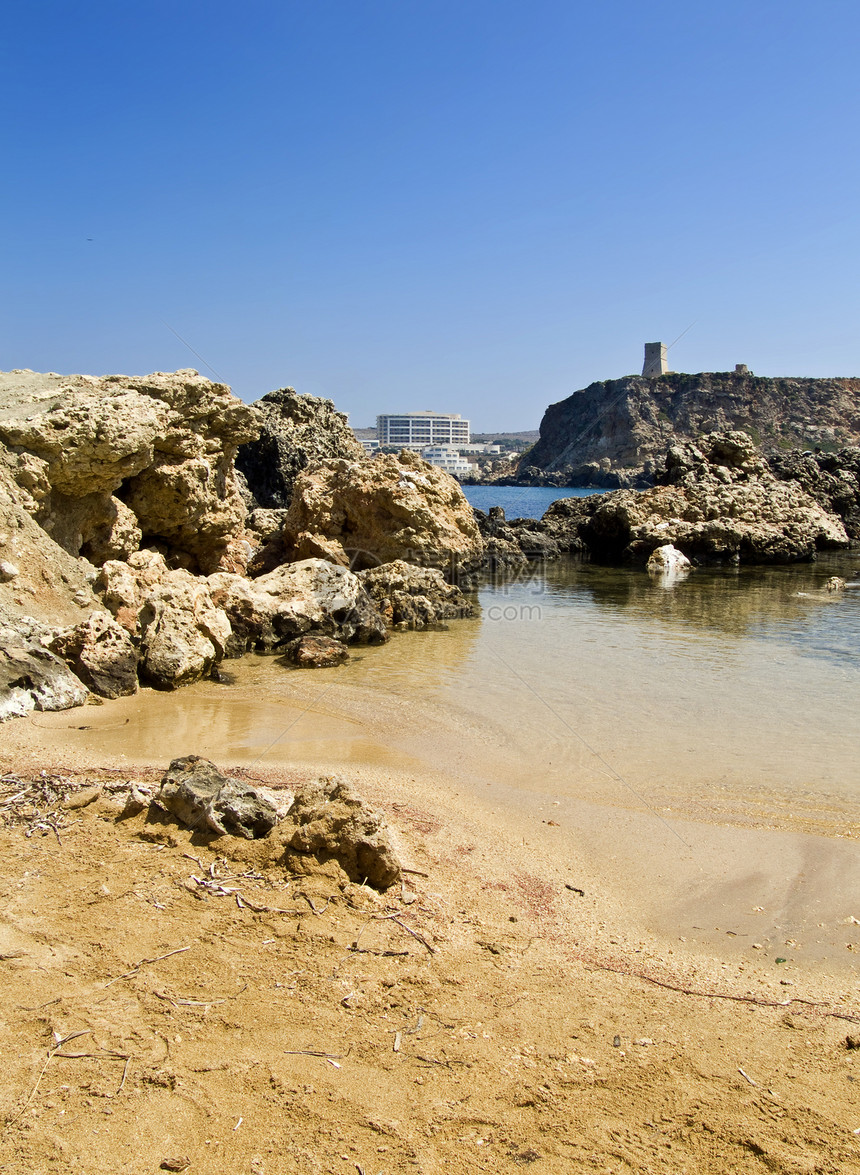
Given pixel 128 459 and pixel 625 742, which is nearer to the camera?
pixel 625 742

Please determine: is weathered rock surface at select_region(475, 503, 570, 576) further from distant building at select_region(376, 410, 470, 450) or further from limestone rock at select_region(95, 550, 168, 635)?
distant building at select_region(376, 410, 470, 450)

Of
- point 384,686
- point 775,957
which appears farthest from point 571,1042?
point 384,686

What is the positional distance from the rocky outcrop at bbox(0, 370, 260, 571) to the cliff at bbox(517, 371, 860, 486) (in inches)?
3043

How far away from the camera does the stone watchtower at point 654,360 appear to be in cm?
10594

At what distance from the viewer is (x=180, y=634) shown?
876 centimetres

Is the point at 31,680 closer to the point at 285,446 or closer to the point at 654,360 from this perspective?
the point at 285,446

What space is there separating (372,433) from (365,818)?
169604 millimetres

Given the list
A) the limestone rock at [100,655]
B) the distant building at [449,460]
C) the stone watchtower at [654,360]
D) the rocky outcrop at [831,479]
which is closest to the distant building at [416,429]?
the distant building at [449,460]

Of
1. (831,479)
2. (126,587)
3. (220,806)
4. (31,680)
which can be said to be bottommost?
(220,806)

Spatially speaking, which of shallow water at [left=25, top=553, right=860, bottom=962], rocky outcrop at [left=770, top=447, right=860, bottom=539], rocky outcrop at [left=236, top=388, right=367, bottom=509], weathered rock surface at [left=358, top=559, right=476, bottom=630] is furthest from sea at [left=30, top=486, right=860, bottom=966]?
rocky outcrop at [left=770, top=447, right=860, bottom=539]

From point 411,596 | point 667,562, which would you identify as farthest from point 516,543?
point 411,596

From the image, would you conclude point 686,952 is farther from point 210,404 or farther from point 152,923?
point 210,404

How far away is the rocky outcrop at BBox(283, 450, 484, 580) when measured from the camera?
15.5 meters

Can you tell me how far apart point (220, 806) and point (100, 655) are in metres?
3.96
